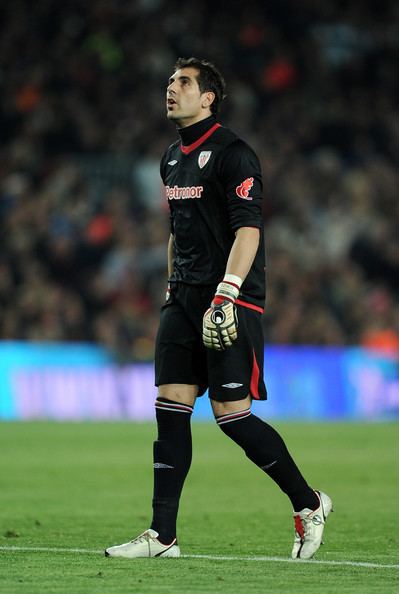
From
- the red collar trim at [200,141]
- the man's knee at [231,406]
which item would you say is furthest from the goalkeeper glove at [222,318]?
the red collar trim at [200,141]

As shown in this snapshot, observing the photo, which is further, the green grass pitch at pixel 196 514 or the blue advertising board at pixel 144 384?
the blue advertising board at pixel 144 384

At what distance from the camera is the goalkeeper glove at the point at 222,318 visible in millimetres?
5957

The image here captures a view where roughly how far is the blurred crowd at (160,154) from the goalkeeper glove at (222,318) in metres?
12.4

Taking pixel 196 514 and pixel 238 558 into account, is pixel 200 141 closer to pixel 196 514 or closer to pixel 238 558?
pixel 238 558

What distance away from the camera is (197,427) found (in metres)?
17.4

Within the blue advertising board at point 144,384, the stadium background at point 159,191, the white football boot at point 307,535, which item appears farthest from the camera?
the stadium background at point 159,191

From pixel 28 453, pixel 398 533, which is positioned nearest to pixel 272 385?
pixel 28 453

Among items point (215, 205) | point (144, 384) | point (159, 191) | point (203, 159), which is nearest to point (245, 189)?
point (215, 205)

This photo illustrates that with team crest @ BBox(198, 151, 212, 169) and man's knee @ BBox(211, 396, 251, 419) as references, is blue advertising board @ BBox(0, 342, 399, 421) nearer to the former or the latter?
team crest @ BBox(198, 151, 212, 169)

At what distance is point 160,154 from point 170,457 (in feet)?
49.9

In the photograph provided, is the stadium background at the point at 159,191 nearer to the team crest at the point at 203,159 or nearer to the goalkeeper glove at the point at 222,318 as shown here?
the team crest at the point at 203,159

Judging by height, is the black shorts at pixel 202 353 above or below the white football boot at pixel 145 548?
above

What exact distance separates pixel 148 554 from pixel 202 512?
279cm

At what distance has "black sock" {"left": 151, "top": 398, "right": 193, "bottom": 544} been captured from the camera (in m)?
6.21
